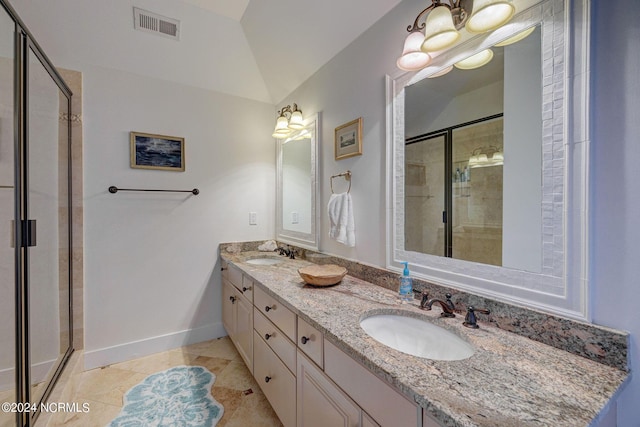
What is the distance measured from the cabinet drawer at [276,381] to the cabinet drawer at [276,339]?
4cm

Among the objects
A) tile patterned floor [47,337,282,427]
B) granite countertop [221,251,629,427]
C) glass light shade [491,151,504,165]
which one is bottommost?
tile patterned floor [47,337,282,427]

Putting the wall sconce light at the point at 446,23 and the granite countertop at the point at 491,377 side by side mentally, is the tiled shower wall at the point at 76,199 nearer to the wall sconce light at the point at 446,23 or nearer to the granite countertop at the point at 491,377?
Answer: the granite countertop at the point at 491,377


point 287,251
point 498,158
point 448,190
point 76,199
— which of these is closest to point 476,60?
point 498,158

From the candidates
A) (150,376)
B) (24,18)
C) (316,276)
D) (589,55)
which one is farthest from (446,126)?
(24,18)

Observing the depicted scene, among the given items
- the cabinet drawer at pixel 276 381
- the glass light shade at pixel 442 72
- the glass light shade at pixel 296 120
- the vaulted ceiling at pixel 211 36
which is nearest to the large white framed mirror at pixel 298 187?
the glass light shade at pixel 296 120

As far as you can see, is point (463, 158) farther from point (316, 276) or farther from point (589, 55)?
point (316, 276)

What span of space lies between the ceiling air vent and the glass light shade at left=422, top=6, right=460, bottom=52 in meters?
1.90

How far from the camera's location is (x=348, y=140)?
1805mm

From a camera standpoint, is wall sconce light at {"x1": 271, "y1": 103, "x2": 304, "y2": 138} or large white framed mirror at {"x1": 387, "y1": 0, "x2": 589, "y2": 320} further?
wall sconce light at {"x1": 271, "y1": 103, "x2": 304, "y2": 138}

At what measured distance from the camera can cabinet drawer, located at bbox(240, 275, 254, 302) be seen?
1.81 metres

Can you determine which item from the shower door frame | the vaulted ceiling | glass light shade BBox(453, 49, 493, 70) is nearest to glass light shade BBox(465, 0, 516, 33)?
glass light shade BBox(453, 49, 493, 70)

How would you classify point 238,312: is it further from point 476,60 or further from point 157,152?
point 476,60

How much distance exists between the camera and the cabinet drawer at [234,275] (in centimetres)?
204

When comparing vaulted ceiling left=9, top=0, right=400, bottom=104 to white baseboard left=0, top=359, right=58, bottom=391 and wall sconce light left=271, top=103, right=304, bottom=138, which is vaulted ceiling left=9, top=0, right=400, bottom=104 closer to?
wall sconce light left=271, top=103, right=304, bottom=138
